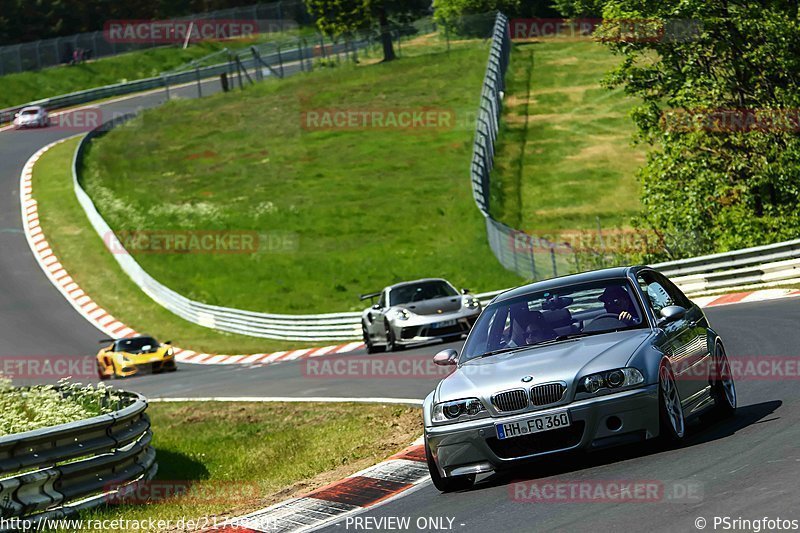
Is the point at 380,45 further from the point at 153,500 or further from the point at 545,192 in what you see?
the point at 153,500

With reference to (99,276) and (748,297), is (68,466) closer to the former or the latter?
(748,297)

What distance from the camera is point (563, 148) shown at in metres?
53.8

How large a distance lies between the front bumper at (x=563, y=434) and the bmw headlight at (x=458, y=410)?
2.8 inches

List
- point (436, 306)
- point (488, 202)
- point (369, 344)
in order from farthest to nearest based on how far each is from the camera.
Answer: point (488, 202) < point (369, 344) < point (436, 306)

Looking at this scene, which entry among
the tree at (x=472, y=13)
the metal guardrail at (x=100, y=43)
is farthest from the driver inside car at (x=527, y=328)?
the metal guardrail at (x=100, y=43)

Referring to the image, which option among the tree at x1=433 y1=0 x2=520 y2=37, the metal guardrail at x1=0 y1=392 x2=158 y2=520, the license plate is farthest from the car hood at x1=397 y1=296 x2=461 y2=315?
the tree at x1=433 y1=0 x2=520 y2=37

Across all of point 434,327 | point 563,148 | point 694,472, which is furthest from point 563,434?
point 563,148

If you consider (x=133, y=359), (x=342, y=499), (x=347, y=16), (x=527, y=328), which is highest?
(x=527, y=328)

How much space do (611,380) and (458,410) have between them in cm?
108

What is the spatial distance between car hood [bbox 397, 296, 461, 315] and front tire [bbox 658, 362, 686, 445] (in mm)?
13980

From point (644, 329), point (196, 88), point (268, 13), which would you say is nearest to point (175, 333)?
point (644, 329)

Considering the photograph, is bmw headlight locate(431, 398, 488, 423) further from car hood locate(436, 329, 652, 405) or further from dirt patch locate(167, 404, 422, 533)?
dirt patch locate(167, 404, 422, 533)

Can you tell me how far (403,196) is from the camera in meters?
47.9

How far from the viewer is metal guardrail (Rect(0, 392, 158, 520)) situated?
9.53 metres
